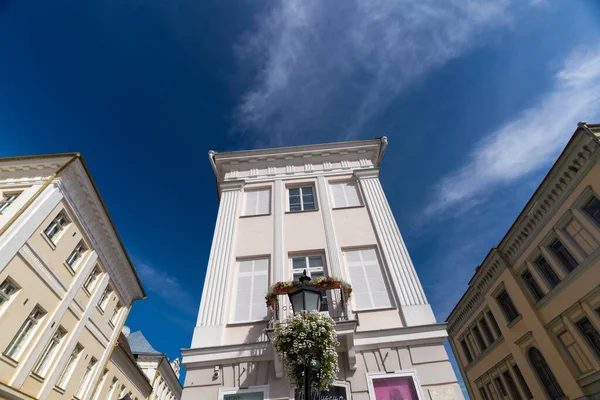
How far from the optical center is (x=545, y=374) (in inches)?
715

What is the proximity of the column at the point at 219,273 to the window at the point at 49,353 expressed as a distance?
11.3m

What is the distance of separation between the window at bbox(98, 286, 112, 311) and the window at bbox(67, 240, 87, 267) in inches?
162

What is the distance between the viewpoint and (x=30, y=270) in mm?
13883

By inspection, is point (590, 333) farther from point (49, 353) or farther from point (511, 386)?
point (49, 353)

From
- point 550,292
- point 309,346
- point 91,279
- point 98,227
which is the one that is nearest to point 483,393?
point 550,292

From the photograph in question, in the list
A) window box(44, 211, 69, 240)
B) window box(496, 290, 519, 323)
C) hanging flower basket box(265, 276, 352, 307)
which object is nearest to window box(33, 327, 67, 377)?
window box(44, 211, 69, 240)

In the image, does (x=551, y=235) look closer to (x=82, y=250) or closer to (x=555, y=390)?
(x=555, y=390)

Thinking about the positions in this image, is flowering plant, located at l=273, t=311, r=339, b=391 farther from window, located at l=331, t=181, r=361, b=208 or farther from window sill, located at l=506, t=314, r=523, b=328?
window sill, located at l=506, t=314, r=523, b=328

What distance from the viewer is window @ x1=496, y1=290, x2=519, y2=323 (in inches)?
834

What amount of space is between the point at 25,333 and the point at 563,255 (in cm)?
2786

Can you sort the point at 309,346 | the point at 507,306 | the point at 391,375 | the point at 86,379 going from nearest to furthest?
the point at 309,346 < the point at 391,375 < the point at 86,379 < the point at 507,306

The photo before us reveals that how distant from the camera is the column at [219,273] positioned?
30.5 feet

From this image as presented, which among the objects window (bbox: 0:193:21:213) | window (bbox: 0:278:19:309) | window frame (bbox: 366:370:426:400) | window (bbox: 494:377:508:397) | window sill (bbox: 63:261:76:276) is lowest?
window frame (bbox: 366:370:426:400)

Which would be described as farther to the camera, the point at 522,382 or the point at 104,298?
the point at 104,298
